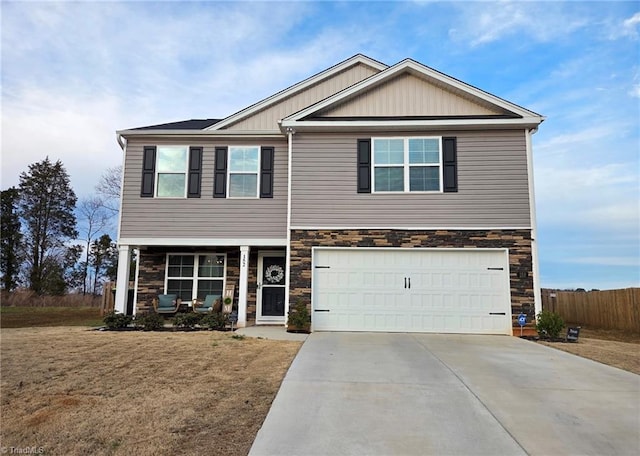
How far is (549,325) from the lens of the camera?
33.6ft

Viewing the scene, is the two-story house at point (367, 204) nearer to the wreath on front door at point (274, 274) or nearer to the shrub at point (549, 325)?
the wreath on front door at point (274, 274)

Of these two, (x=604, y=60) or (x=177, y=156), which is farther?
(x=177, y=156)

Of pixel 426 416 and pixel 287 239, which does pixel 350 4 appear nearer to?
pixel 287 239

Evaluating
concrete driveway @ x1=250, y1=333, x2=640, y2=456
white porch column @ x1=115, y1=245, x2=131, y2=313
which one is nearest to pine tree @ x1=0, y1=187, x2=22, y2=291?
white porch column @ x1=115, y1=245, x2=131, y2=313

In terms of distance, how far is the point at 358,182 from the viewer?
11.4m

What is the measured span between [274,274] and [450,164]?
5.64m

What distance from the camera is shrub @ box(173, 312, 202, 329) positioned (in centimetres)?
1114

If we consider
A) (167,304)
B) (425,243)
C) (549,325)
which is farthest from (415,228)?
(167,304)

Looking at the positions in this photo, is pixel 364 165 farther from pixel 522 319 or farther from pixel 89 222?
pixel 89 222

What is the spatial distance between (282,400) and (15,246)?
3168 centimetres

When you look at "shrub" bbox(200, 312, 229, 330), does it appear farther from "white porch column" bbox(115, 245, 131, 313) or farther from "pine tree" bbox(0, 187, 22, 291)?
"pine tree" bbox(0, 187, 22, 291)

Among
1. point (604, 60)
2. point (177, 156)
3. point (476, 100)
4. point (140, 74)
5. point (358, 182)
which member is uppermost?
point (140, 74)

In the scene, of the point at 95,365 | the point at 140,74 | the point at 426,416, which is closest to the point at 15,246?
the point at 140,74

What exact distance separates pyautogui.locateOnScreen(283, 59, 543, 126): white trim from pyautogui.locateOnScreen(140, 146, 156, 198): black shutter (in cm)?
389
